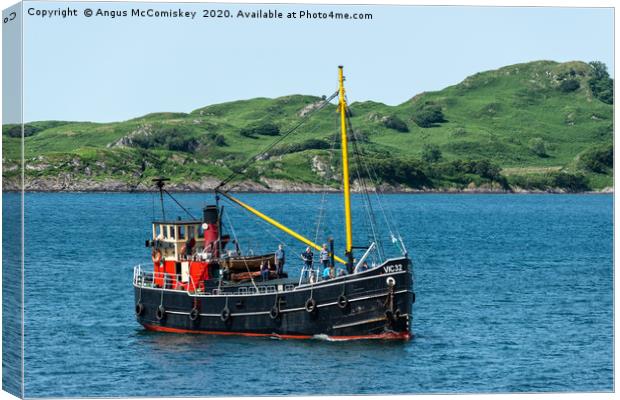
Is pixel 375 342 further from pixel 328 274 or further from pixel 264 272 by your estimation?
pixel 264 272

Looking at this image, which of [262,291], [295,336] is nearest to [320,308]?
[295,336]

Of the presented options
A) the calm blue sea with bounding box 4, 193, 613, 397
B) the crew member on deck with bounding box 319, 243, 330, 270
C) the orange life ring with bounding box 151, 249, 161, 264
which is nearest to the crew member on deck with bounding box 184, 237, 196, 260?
the orange life ring with bounding box 151, 249, 161, 264

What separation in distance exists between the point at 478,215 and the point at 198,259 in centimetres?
12112

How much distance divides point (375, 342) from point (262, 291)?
20.3 feet

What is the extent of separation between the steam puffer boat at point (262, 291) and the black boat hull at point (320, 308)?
0.15 feet

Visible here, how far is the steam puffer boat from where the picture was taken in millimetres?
57875

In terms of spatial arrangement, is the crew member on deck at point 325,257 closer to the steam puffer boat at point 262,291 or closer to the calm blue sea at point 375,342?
the steam puffer boat at point 262,291

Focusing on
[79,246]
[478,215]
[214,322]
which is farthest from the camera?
[478,215]

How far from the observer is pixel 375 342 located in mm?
58125

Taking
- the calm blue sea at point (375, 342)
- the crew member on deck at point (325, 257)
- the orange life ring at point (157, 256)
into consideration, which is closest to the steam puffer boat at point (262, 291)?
the orange life ring at point (157, 256)

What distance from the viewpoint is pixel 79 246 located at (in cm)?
11331

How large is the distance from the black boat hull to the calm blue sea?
0.81 metres

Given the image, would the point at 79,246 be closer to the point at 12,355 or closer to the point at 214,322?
the point at 214,322

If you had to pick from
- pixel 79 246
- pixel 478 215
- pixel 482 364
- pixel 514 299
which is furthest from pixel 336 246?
pixel 478 215
